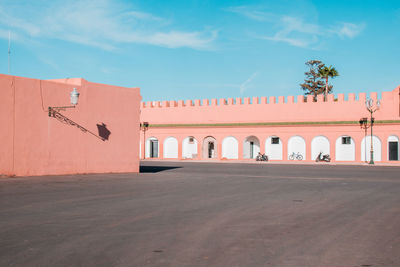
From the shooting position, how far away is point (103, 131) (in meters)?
21.3

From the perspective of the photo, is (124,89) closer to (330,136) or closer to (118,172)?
(118,172)

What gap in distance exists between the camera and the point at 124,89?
22531mm

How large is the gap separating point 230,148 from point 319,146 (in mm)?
9692

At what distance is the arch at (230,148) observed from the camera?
1919 inches

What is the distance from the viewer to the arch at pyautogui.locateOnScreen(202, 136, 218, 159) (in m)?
50.6

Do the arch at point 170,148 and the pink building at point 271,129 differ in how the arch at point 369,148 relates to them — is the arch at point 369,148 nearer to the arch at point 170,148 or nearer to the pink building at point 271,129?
the pink building at point 271,129

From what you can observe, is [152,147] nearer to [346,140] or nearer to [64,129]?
[346,140]

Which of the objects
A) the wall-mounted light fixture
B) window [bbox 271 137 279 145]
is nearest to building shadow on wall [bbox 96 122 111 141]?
the wall-mounted light fixture

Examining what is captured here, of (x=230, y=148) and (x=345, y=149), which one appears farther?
(x=230, y=148)

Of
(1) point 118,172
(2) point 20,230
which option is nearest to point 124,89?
(1) point 118,172

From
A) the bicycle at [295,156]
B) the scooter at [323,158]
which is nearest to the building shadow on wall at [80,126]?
the scooter at [323,158]

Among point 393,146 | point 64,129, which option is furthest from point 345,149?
point 64,129

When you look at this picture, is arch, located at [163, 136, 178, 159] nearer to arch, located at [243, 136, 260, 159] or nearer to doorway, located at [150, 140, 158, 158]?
doorway, located at [150, 140, 158, 158]

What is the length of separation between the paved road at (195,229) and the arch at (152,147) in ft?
131
